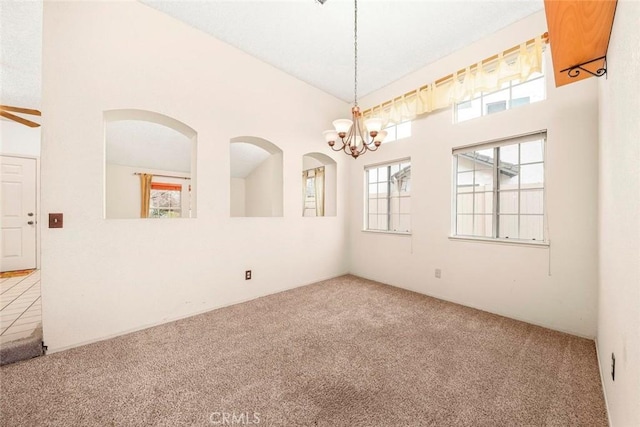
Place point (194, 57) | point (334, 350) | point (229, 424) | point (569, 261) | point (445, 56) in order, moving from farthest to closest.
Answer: point (445, 56) → point (194, 57) → point (569, 261) → point (334, 350) → point (229, 424)

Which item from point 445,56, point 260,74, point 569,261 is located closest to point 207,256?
point 260,74

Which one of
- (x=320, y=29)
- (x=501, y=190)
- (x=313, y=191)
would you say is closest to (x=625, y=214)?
(x=501, y=190)

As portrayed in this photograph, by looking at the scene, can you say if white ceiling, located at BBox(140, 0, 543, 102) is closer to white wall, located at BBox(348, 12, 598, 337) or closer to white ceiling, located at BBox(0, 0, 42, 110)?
white wall, located at BBox(348, 12, 598, 337)

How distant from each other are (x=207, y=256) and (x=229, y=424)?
6.08 feet

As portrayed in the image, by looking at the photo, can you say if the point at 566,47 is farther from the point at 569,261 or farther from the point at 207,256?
the point at 207,256

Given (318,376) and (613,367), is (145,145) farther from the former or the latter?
(613,367)

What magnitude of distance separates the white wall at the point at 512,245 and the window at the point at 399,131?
0.62 feet

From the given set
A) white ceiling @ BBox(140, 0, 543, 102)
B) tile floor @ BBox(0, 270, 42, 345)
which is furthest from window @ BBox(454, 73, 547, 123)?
tile floor @ BBox(0, 270, 42, 345)

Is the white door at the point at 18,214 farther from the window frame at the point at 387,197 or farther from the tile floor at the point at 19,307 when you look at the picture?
the window frame at the point at 387,197

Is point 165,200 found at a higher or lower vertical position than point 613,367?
higher

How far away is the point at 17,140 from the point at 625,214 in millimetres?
7423

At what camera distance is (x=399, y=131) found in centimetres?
395

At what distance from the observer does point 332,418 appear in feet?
4.51

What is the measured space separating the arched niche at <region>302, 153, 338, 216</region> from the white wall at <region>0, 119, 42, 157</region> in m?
4.88
